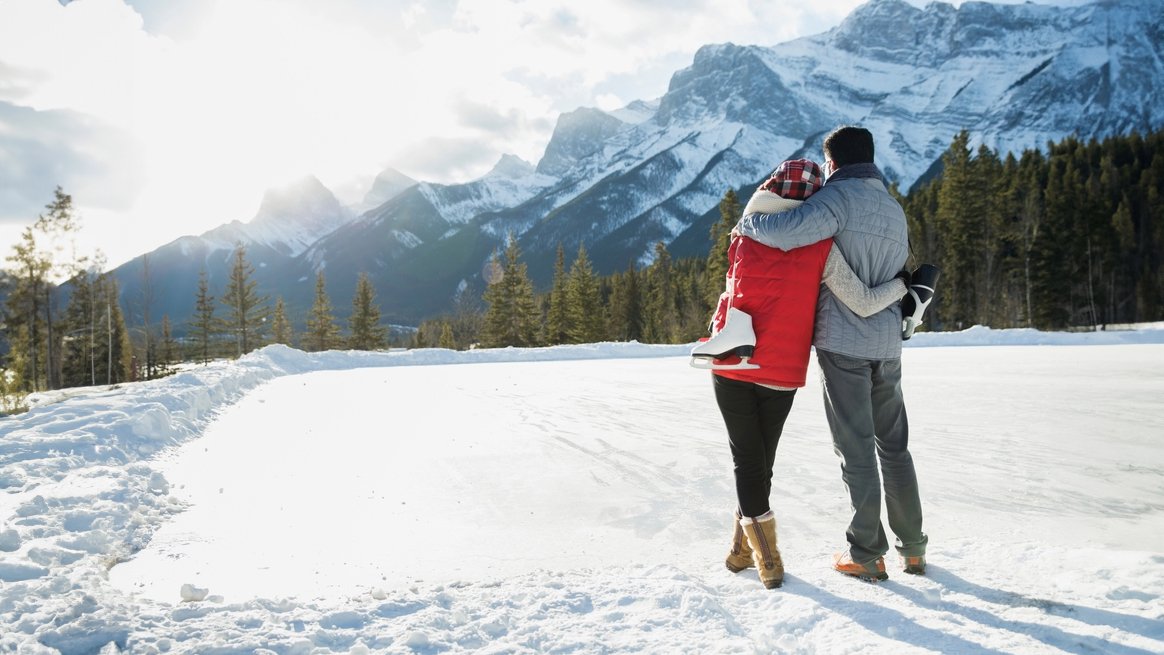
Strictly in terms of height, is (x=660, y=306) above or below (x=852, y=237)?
above

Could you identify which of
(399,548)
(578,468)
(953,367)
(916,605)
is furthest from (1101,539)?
(953,367)

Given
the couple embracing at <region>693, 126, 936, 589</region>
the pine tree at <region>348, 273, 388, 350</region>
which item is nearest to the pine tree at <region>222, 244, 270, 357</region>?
the pine tree at <region>348, 273, 388, 350</region>

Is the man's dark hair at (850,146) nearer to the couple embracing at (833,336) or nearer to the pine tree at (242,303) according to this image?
the couple embracing at (833,336)

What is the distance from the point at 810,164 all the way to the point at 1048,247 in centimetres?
4703

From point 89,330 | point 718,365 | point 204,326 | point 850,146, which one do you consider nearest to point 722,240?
point 850,146

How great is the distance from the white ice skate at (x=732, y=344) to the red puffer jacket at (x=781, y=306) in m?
0.04

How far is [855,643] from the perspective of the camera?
1.94 m

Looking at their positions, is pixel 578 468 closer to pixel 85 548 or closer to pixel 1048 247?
pixel 85 548

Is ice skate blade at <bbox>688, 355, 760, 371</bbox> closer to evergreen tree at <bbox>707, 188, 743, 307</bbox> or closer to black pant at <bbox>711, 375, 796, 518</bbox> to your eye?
black pant at <bbox>711, 375, 796, 518</bbox>

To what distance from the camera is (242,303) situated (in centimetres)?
4397

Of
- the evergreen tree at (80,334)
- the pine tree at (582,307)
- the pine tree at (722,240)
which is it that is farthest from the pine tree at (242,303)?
the pine tree at (722,240)

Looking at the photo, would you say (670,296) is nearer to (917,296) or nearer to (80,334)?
(80,334)

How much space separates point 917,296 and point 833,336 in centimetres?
46

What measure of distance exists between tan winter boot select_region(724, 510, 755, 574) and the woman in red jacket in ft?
0.20
